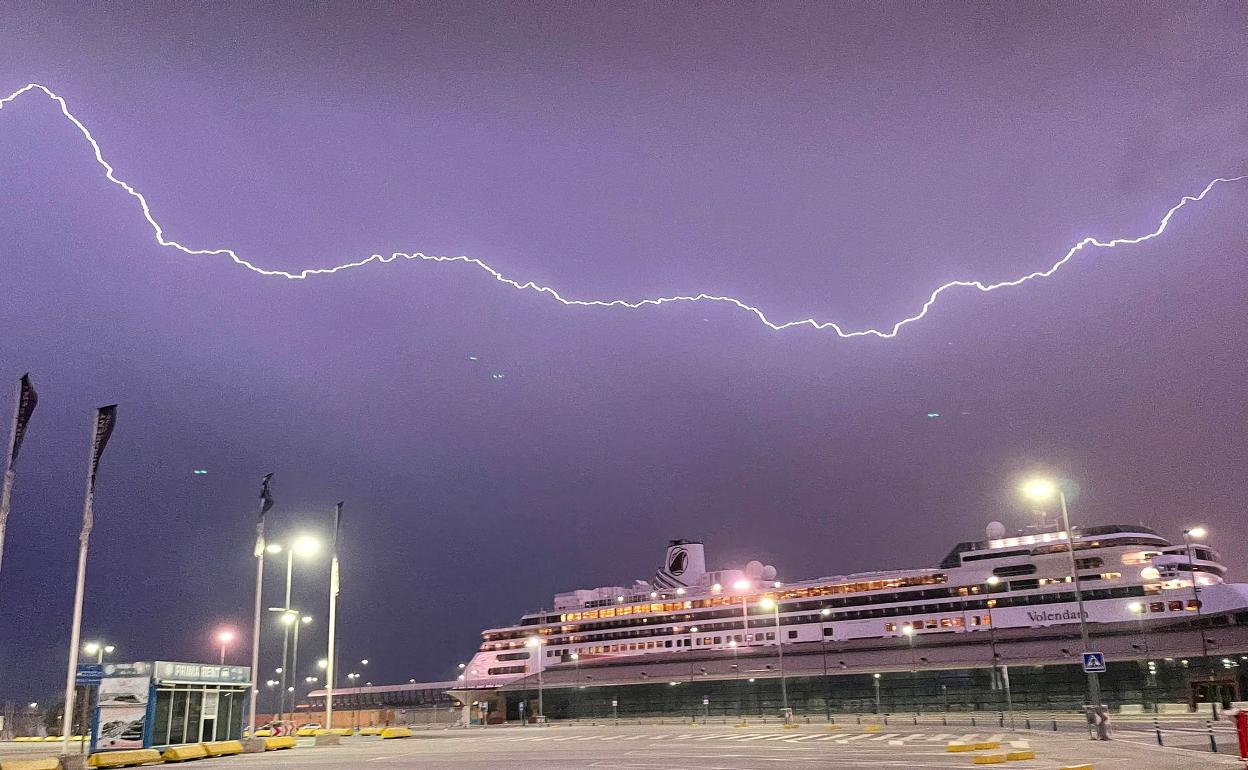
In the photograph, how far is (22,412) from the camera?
2927 cm

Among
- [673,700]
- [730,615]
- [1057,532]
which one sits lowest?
[673,700]

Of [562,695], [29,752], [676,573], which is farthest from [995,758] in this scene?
[676,573]

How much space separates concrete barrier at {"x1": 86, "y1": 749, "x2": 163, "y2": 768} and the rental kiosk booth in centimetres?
133

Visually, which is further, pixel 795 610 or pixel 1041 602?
pixel 795 610

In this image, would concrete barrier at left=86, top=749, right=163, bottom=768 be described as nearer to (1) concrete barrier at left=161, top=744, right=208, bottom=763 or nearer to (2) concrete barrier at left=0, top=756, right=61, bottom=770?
(1) concrete barrier at left=161, top=744, right=208, bottom=763

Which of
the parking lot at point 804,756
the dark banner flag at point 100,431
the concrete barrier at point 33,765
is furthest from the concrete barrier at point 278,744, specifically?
the dark banner flag at point 100,431

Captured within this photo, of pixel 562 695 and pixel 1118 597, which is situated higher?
pixel 1118 597

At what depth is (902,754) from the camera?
2611 cm

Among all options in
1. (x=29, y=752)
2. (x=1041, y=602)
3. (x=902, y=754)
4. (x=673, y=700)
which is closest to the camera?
(x=902, y=754)

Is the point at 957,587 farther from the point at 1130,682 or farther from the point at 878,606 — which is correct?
the point at 1130,682

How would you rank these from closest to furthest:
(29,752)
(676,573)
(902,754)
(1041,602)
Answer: (902,754) → (29,752) → (1041,602) → (676,573)

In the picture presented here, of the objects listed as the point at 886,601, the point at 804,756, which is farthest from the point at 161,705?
the point at 886,601

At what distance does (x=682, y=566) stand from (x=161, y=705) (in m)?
107

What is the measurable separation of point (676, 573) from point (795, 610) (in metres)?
28.6
